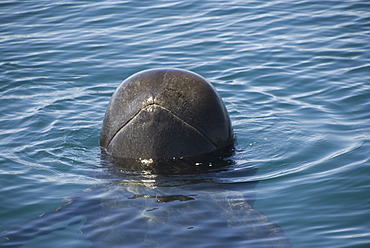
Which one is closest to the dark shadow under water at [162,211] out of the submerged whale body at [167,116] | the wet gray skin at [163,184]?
the wet gray skin at [163,184]

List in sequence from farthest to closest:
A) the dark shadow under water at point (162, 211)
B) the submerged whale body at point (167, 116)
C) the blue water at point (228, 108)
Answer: the submerged whale body at point (167, 116) → the blue water at point (228, 108) → the dark shadow under water at point (162, 211)

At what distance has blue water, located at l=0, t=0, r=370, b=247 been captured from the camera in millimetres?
5918

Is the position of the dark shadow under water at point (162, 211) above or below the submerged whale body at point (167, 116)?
below

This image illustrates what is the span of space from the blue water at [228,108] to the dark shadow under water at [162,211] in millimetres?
19

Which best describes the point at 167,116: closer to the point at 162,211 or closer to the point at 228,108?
the point at 162,211

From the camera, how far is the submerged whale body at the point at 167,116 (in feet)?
22.1

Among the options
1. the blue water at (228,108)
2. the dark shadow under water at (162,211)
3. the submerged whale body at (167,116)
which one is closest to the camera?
the dark shadow under water at (162,211)

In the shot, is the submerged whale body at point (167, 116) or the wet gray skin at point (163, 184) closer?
the wet gray skin at point (163, 184)

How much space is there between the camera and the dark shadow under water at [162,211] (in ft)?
18.3

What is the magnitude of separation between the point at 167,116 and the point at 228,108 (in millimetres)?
3224

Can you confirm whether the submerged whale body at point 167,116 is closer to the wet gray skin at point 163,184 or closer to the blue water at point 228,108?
the wet gray skin at point 163,184

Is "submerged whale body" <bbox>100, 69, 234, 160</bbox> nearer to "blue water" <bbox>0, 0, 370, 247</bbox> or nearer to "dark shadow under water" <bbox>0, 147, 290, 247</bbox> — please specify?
"dark shadow under water" <bbox>0, 147, 290, 247</bbox>

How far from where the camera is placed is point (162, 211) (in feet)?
19.7

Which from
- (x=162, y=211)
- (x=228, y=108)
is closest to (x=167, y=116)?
(x=162, y=211)
